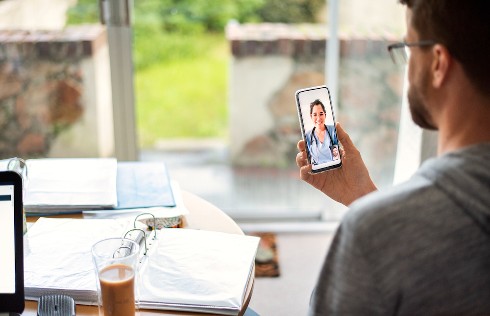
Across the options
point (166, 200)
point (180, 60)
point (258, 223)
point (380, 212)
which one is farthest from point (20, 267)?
point (180, 60)

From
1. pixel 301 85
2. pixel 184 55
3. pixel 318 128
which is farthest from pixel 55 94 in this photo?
pixel 318 128

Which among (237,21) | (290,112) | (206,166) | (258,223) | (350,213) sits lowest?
(258,223)

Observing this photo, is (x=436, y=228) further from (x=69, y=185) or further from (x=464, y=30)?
(x=69, y=185)

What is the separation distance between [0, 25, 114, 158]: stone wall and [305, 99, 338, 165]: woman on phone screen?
1430mm

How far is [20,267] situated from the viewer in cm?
105

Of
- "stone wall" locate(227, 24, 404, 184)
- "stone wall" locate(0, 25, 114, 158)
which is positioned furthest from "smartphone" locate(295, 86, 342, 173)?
"stone wall" locate(0, 25, 114, 158)

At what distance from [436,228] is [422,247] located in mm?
32

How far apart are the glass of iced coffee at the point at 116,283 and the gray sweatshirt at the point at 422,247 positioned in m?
0.40

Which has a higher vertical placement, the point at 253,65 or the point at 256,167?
the point at 253,65

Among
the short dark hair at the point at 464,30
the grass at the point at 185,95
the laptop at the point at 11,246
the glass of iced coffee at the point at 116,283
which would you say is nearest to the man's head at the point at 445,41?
the short dark hair at the point at 464,30

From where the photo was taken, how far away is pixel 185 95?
3.08 m

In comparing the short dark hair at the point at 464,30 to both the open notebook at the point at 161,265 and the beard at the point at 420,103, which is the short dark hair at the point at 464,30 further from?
the open notebook at the point at 161,265

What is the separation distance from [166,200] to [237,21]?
1.43 m

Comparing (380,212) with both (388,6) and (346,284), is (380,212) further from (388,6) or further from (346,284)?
(388,6)
